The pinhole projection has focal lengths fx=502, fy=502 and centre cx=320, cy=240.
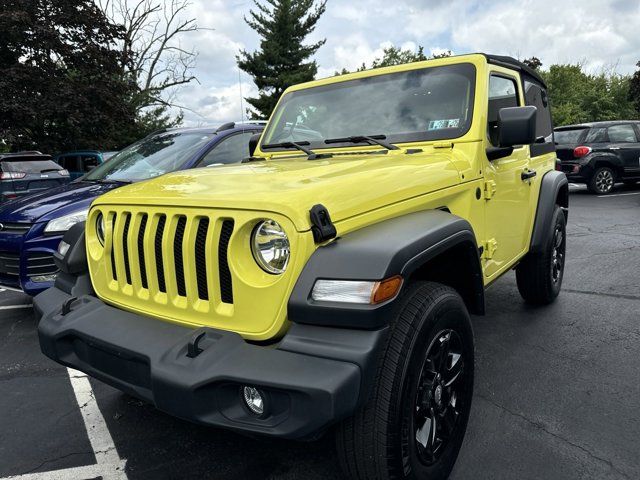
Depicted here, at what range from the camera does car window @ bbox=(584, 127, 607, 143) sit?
12.2 m

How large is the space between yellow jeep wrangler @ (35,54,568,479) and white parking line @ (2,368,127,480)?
562 mm

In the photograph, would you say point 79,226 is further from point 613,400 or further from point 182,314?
point 613,400

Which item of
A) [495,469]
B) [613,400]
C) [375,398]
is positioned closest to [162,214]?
[375,398]

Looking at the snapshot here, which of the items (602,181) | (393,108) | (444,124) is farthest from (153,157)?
(602,181)

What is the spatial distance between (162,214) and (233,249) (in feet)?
1.45

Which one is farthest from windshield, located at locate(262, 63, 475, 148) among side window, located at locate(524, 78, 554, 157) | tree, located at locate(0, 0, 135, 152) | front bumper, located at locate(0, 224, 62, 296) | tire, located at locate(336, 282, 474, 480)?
tree, located at locate(0, 0, 135, 152)

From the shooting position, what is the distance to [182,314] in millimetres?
2031

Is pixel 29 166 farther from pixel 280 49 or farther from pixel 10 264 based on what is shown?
pixel 280 49

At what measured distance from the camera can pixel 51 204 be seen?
4562mm

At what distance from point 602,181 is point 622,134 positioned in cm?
125

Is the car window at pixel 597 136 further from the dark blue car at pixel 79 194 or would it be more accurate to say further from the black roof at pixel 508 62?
the dark blue car at pixel 79 194

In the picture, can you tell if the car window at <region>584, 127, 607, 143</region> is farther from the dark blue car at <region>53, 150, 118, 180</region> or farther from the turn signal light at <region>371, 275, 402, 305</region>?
the turn signal light at <region>371, 275, 402, 305</region>

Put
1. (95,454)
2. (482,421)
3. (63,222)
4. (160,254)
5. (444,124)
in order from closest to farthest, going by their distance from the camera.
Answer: (160,254), (95,454), (482,421), (444,124), (63,222)

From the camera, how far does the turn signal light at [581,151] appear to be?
12156 mm
